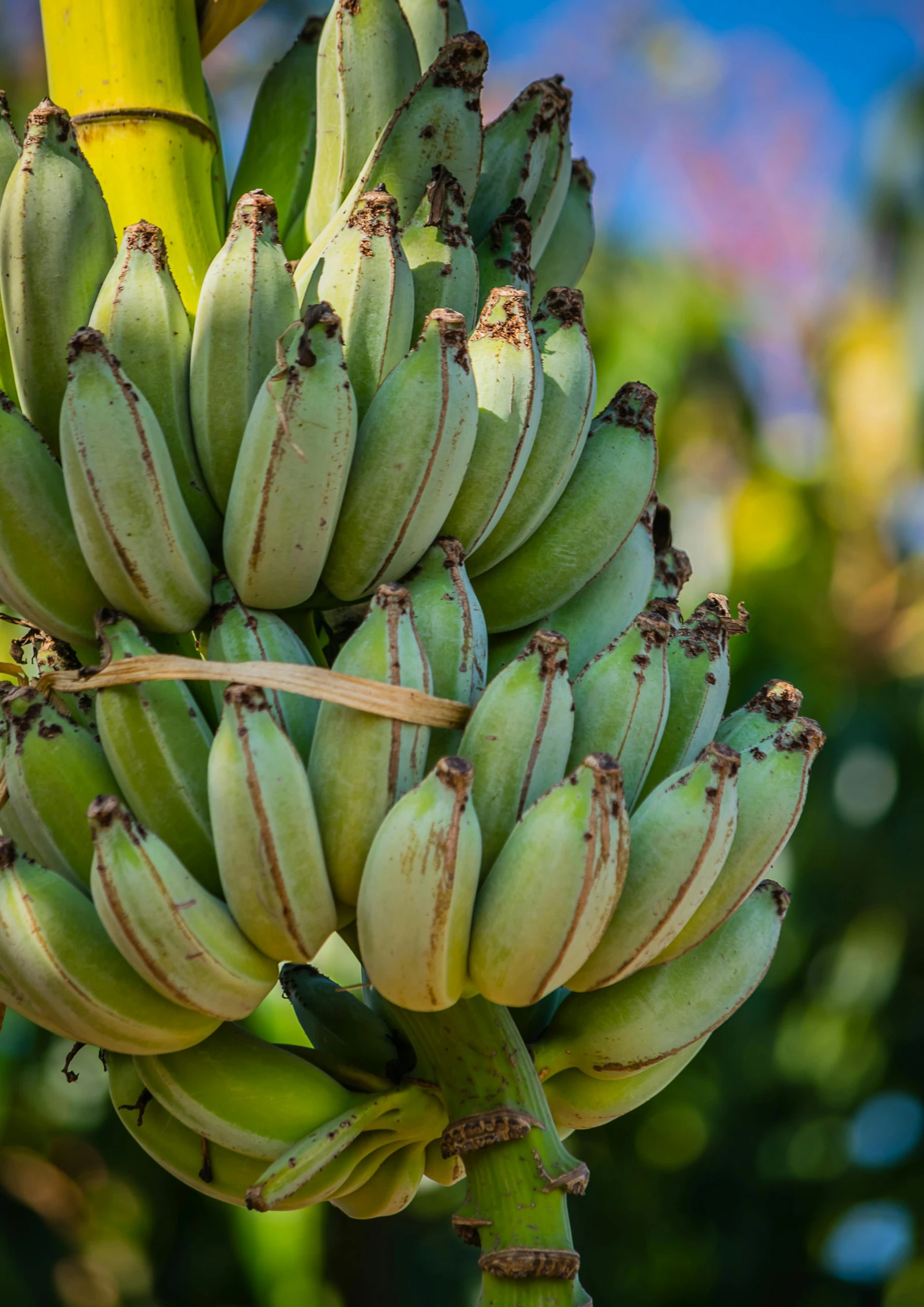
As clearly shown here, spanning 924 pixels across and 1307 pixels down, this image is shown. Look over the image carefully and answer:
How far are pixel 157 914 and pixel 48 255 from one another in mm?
553

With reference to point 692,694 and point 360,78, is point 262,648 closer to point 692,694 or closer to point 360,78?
point 692,694

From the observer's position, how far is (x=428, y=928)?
0.84 m

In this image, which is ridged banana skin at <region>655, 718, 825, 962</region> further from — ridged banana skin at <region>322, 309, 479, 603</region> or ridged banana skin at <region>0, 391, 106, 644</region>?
ridged banana skin at <region>0, 391, 106, 644</region>

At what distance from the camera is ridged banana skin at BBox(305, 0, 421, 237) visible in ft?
3.79

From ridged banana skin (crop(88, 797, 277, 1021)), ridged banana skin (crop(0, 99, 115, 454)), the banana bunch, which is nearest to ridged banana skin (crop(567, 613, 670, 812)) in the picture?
the banana bunch

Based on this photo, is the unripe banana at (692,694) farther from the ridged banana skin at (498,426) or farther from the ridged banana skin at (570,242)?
the ridged banana skin at (570,242)

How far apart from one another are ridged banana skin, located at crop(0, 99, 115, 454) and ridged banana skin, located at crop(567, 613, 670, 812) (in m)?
0.50

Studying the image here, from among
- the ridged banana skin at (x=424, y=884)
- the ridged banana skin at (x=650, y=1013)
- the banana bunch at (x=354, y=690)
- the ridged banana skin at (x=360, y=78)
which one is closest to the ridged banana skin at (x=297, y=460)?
the banana bunch at (x=354, y=690)

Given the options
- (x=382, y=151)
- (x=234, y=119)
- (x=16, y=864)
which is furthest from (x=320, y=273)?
(x=234, y=119)

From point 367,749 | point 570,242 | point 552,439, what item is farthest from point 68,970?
point 570,242

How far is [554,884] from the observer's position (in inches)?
33.5

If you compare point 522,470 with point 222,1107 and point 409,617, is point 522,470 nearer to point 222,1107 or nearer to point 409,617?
point 409,617

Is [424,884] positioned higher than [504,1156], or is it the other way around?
[424,884]

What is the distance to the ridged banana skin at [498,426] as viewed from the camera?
3.36 ft
